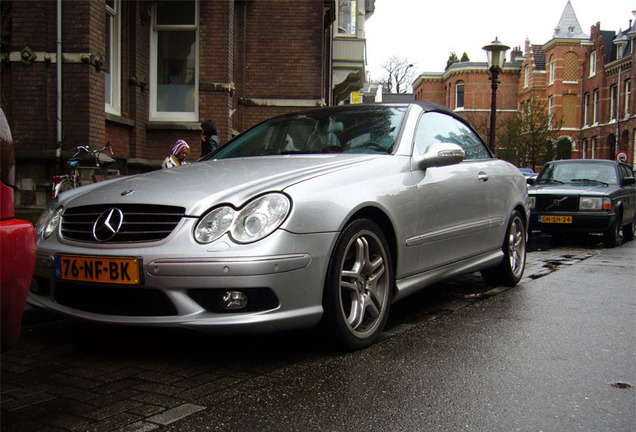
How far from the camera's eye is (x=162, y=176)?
155 inches

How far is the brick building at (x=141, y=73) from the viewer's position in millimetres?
8594

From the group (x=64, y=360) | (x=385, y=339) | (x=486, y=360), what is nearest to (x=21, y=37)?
(x=64, y=360)

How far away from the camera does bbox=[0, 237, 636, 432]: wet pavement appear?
2607 mm

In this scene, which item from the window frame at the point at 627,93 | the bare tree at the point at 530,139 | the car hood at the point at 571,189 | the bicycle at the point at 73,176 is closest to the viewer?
the bicycle at the point at 73,176

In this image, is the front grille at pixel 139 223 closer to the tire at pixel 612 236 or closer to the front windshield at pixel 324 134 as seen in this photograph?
the front windshield at pixel 324 134

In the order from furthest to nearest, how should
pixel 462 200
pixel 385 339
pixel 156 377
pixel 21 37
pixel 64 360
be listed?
pixel 21 37 < pixel 462 200 < pixel 385 339 < pixel 64 360 < pixel 156 377

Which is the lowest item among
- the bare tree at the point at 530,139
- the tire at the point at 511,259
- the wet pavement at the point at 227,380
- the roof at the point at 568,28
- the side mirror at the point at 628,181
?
the wet pavement at the point at 227,380

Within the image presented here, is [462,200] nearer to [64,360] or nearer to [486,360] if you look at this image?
[486,360]

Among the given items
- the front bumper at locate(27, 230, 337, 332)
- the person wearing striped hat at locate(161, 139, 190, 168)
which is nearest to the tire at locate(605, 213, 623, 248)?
the person wearing striped hat at locate(161, 139, 190, 168)

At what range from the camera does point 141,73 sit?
11.2m

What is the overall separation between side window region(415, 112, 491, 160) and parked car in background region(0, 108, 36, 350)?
2.89 metres

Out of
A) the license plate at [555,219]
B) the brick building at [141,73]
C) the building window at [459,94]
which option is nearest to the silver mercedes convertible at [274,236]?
the brick building at [141,73]

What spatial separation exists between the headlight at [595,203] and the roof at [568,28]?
182 ft

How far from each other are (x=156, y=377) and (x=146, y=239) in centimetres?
70
